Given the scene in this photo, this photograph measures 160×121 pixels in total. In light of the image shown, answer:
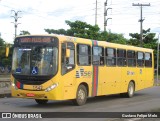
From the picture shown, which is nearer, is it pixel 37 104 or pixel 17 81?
pixel 17 81

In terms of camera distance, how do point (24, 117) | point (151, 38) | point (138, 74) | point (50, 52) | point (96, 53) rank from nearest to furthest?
1. point (24, 117)
2. point (50, 52)
3. point (96, 53)
4. point (138, 74)
5. point (151, 38)

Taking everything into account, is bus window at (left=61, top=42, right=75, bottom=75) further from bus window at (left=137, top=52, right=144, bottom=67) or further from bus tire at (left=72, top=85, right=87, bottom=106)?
bus window at (left=137, top=52, right=144, bottom=67)

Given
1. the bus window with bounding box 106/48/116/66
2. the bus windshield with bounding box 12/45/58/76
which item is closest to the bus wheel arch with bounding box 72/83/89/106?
the bus windshield with bounding box 12/45/58/76

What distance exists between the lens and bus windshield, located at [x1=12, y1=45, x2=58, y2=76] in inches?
645

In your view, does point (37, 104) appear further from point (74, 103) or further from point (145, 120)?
point (145, 120)

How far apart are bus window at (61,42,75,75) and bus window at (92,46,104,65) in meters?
1.86

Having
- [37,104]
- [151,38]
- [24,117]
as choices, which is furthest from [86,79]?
[151,38]

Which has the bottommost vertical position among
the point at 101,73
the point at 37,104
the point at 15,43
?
the point at 37,104

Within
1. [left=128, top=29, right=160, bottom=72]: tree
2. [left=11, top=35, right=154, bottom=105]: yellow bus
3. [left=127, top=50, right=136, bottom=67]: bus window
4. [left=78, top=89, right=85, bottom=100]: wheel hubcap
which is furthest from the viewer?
[left=128, top=29, right=160, bottom=72]: tree

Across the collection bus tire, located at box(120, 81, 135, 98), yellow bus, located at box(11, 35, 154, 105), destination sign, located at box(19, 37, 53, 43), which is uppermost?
destination sign, located at box(19, 37, 53, 43)

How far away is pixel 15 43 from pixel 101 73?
446cm

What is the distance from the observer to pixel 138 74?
2430 centimetres

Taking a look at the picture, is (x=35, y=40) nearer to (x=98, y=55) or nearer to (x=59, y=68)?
(x=59, y=68)

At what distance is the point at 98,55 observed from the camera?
63.9ft
